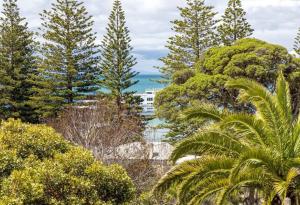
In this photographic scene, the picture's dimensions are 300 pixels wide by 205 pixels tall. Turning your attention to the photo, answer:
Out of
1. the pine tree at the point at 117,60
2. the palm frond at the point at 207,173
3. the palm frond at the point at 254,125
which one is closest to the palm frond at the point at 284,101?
the palm frond at the point at 254,125

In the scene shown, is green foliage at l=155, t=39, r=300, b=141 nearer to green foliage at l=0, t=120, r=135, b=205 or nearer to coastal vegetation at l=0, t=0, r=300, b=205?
coastal vegetation at l=0, t=0, r=300, b=205

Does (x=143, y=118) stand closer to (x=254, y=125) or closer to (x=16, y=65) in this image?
(x=16, y=65)

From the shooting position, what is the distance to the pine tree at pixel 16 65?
26.3 metres

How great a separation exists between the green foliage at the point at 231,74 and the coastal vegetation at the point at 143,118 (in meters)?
0.04

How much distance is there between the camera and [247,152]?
24.6 feet

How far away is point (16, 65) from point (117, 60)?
5.42 m

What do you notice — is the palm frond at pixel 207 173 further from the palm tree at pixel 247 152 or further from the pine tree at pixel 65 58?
the pine tree at pixel 65 58

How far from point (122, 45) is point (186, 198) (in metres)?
18.5

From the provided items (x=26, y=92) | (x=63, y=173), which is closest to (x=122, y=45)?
(x=26, y=92)

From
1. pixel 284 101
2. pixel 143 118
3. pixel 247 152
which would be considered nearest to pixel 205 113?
pixel 284 101

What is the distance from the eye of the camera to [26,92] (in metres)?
27.0

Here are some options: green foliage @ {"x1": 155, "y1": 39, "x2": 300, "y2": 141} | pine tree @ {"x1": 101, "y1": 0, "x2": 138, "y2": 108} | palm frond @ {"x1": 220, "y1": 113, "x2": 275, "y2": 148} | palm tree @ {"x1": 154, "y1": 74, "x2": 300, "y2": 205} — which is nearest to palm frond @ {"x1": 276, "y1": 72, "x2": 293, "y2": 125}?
palm tree @ {"x1": 154, "y1": 74, "x2": 300, "y2": 205}

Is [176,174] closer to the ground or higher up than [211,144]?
closer to the ground

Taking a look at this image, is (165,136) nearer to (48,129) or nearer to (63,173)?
(48,129)
